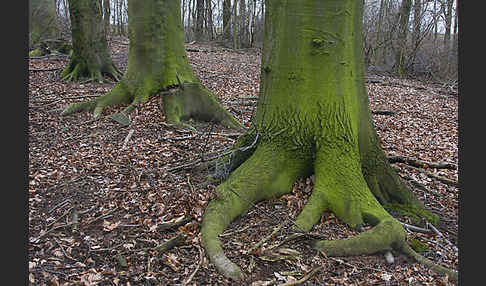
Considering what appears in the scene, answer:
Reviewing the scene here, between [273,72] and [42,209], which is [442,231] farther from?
[42,209]

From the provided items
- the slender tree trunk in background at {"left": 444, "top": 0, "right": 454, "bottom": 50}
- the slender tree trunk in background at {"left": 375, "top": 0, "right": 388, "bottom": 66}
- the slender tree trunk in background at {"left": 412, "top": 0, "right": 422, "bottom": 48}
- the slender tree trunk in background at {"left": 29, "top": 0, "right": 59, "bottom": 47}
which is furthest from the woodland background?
the slender tree trunk in background at {"left": 375, "top": 0, "right": 388, "bottom": 66}

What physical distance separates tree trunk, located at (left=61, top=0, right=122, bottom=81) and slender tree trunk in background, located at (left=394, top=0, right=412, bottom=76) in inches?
533

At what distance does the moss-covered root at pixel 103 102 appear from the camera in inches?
298

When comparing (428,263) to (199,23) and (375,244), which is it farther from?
(199,23)

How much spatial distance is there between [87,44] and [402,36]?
1419 centimetres

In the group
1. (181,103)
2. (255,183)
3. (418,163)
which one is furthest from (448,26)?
(255,183)

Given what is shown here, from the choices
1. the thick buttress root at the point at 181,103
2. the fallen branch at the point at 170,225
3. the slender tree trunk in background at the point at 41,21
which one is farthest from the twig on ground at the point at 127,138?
the slender tree trunk in background at the point at 41,21

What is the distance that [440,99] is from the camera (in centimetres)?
1313

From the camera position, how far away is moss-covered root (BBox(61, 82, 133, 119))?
24.9ft

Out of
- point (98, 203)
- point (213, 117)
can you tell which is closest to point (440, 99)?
point (213, 117)

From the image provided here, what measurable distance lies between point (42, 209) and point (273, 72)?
3085 mm

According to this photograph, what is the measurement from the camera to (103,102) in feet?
25.2

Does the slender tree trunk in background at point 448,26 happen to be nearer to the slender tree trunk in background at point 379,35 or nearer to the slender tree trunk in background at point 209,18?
the slender tree trunk in background at point 379,35

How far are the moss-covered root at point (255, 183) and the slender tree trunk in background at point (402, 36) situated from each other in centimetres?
1604
